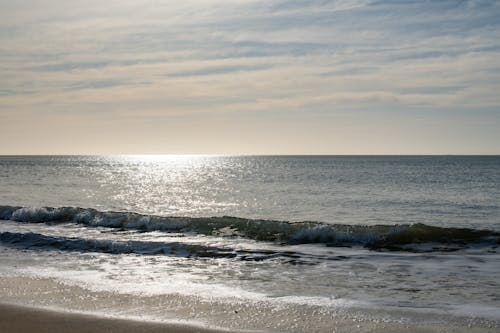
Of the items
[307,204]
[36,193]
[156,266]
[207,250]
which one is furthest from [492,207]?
[36,193]

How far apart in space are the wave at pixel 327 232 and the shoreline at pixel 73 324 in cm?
1207

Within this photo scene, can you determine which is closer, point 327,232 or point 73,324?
point 73,324

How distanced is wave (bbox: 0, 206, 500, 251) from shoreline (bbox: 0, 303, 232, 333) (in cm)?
1207

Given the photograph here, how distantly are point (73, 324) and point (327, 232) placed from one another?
14.1 metres

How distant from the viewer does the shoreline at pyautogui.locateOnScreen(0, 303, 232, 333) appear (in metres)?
7.91

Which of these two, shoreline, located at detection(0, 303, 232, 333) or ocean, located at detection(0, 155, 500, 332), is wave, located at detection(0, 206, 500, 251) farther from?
shoreline, located at detection(0, 303, 232, 333)

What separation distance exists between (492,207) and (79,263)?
29263mm

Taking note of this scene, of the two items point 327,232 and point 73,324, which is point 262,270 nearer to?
point 73,324

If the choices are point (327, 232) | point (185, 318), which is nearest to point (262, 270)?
point (185, 318)

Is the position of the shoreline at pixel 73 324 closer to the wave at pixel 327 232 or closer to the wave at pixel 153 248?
the wave at pixel 153 248

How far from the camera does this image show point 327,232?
829 inches

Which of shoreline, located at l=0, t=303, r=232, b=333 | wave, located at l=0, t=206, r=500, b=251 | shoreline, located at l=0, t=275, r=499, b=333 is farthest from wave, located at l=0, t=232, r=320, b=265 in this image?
shoreline, located at l=0, t=303, r=232, b=333

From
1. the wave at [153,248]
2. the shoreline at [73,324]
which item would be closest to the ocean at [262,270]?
the wave at [153,248]

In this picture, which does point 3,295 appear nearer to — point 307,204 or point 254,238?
point 254,238
